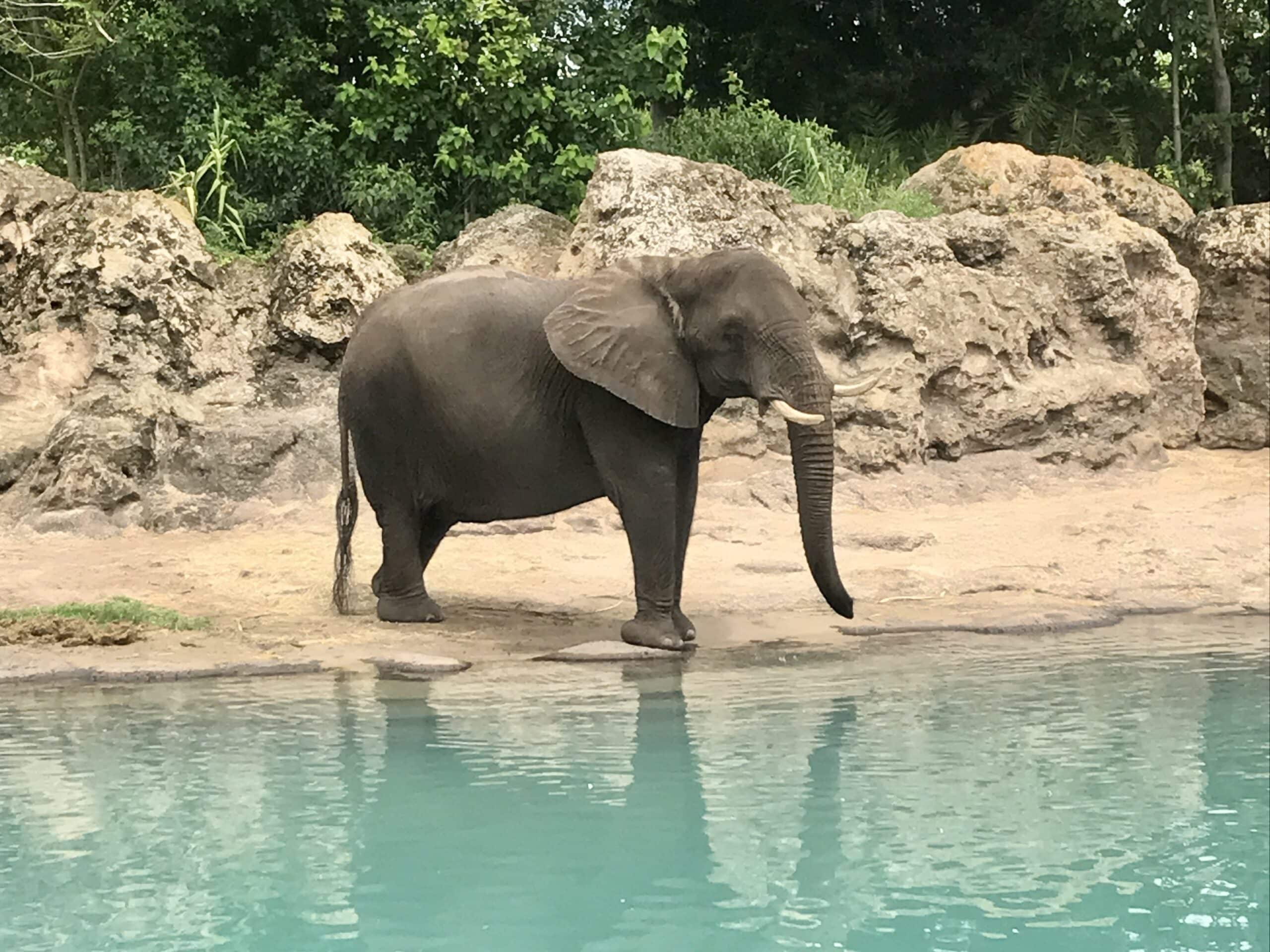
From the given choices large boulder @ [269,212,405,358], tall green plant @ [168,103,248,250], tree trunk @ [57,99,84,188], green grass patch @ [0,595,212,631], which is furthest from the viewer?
tree trunk @ [57,99,84,188]

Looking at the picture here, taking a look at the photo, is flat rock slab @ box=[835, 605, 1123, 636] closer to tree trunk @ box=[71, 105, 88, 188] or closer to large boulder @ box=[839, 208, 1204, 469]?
large boulder @ box=[839, 208, 1204, 469]

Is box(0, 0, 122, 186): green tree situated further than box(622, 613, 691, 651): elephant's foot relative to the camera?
Yes

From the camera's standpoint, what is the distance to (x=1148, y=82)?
18094 millimetres

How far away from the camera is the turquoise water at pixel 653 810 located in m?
4.04

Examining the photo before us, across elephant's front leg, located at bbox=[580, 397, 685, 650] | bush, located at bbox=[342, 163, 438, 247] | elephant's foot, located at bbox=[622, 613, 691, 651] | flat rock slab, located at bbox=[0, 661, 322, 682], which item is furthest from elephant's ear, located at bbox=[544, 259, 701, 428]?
bush, located at bbox=[342, 163, 438, 247]

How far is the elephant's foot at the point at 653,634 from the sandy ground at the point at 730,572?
10.9 inches

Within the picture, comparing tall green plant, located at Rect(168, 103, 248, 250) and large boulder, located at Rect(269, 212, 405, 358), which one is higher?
tall green plant, located at Rect(168, 103, 248, 250)

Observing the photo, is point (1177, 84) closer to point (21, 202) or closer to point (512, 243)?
point (512, 243)

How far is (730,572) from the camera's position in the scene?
9562 mm

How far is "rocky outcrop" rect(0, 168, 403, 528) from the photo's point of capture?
10688mm

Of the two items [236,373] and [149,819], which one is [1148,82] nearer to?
[236,373]

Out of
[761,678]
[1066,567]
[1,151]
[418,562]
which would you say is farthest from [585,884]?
[1,151]

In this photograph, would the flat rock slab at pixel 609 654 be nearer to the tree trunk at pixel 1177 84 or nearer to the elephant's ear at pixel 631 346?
the elephant's ear at pixel 631 346

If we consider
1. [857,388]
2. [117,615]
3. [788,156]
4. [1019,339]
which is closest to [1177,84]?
[788,156]
